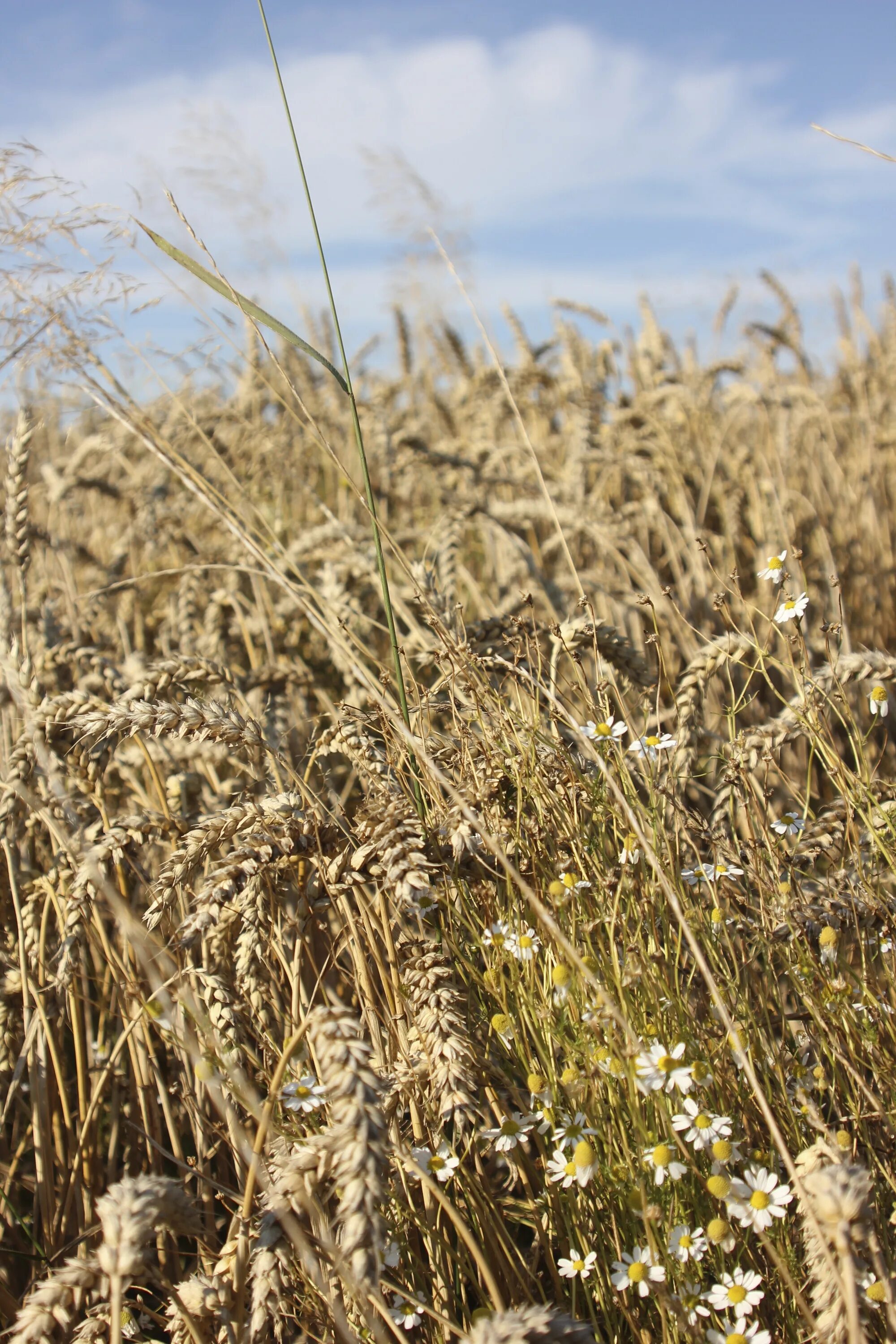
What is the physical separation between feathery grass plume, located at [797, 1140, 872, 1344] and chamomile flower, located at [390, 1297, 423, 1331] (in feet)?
1.44

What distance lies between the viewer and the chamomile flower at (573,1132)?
103 cm

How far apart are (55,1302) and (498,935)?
Answer: 584mm

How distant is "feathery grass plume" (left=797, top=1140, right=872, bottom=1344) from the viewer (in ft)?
2.25

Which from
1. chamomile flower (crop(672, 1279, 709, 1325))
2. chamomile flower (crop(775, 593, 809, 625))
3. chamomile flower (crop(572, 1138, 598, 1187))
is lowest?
chamomile flower (crop(672, 1279, 709, 1325))

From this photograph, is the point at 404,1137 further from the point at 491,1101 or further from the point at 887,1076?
the point at 887,1076

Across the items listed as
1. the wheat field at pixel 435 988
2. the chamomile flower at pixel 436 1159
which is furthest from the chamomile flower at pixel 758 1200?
the chamomile flower at pixel 436 1159

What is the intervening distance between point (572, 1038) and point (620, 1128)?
0.21 meters

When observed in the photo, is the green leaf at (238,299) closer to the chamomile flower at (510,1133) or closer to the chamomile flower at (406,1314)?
the chamomile flower at (510,1133)

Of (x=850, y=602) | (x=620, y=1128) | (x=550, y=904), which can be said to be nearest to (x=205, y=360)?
(x=550, y=904)

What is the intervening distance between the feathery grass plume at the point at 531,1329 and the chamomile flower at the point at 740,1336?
0.25 m

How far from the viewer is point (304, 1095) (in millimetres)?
1145

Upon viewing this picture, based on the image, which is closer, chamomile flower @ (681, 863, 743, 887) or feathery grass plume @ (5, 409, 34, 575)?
chamomile flower @ (681, 863, 743, 887)

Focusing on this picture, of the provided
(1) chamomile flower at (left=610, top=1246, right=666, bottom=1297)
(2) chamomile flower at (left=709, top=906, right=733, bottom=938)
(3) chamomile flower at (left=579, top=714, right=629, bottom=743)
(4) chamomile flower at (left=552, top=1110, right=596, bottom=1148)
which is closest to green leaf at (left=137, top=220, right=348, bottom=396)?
(3) chamomile flower at (left=579, top=714, right=629, bottom=743)

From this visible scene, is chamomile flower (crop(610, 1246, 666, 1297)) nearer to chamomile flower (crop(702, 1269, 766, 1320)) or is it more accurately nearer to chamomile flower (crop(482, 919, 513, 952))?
chamomile flower (crop(702, 1269, 766, 1320))
